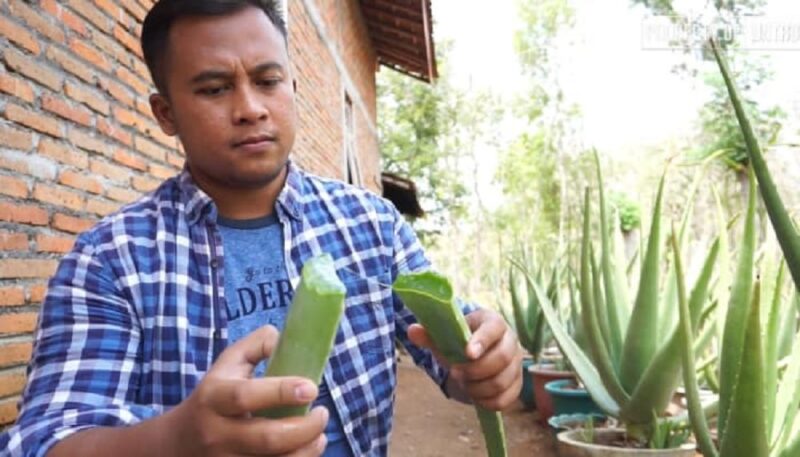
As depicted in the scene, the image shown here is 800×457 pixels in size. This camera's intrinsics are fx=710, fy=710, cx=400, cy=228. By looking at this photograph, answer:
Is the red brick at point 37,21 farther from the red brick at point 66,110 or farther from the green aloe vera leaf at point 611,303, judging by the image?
the green aloe vera leaf at point 611,303

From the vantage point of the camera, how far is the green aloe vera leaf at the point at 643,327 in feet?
7.96

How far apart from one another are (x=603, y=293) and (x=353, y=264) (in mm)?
1837

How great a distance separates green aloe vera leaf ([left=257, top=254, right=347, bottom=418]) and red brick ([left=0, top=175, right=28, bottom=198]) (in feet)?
5.94

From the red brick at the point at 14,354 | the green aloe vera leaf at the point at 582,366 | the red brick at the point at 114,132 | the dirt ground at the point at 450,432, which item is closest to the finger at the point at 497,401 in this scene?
the red brick at the point at 14,354

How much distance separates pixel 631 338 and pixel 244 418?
2206mm

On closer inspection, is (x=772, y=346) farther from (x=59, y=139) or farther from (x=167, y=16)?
(x=59, y=139)

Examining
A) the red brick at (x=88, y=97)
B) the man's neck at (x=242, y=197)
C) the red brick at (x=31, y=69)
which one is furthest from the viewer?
the red brick at (x=88, y=97)

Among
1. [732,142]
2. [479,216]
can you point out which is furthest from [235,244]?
[479,216]

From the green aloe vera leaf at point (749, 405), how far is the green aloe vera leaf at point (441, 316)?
1.39ft

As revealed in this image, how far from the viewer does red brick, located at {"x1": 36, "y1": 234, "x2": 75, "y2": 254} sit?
228 centimetres

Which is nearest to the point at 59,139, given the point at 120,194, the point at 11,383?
the point at 120,194

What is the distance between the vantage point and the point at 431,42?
10844mm

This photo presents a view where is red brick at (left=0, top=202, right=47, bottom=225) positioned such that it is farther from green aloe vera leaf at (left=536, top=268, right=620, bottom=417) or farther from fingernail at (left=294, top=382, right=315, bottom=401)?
fingernail at (left=294, top=382, right=315, bottom=401)

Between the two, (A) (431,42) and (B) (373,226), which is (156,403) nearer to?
(B) (373,226)
